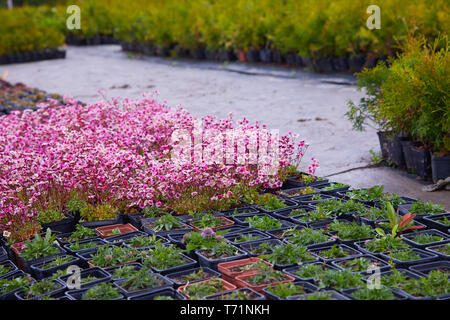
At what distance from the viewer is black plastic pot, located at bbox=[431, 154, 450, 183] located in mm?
4988

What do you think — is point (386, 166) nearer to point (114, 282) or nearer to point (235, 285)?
point (235, 285)

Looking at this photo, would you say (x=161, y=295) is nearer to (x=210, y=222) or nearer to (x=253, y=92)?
(x=210, y=222)

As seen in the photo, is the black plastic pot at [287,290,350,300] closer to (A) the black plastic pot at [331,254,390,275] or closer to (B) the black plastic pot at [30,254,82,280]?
(A) the black plastic pot at [331,254,390,275]

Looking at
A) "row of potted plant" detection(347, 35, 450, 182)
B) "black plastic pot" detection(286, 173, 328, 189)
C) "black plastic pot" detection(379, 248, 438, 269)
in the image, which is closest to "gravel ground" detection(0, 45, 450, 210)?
"row of potted plant" detection(347, 35, 450, 182)

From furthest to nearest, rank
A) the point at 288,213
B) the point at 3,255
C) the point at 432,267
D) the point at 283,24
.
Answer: the point at 283,24 < the point at 288,213 < the point at 3,255 < the point at 432,267

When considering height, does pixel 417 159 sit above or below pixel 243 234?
above

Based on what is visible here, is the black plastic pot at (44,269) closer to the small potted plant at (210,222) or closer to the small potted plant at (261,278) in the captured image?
the small potted plant at (210,222)

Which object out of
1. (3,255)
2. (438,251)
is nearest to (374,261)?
(438,251)

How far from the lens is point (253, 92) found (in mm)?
10922

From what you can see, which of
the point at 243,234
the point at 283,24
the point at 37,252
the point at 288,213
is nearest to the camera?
the point at 37,252

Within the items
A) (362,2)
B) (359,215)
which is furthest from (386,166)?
(362,2)

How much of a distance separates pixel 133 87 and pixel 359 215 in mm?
8873

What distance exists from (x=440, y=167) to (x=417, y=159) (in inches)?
12.0

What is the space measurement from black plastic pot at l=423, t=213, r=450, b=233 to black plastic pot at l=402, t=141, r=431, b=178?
132 centimetres
